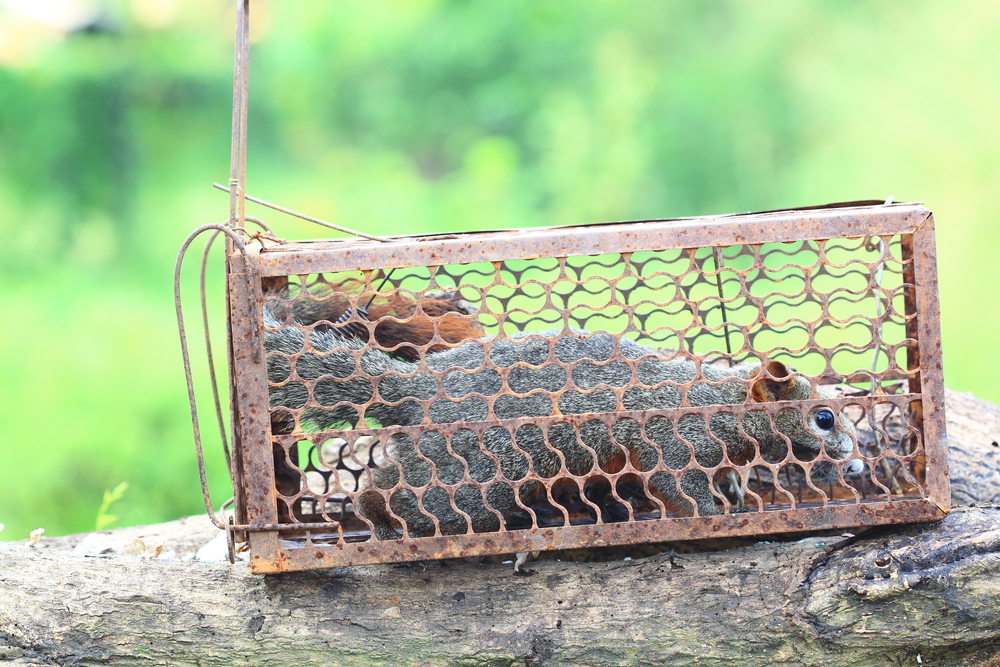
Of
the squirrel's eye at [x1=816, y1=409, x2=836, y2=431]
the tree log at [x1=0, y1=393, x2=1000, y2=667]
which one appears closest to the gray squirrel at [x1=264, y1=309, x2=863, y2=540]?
the squirrel's eye at [x1=816, y1=409, x2=836, y2=431]

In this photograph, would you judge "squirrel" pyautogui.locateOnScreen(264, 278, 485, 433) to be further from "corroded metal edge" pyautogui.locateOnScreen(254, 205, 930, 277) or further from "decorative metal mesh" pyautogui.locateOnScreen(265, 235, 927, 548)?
"corroded metal edge" pyautogui.locateOnScreen(254, 205, 930, 277)

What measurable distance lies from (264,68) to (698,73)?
A: 2.55m

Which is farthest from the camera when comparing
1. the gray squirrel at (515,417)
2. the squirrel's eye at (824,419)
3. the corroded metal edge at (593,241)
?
the squirrel's eye at (824,419)

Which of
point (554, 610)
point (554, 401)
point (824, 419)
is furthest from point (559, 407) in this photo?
point (824, 419)

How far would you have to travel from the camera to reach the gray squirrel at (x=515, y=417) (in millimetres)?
1521

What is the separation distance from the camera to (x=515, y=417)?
1589 millimetres

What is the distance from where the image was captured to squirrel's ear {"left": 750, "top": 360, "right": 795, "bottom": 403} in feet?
5.19

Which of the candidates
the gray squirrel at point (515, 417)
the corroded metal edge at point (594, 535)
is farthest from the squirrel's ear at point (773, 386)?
the corroded metal edge at point (594, 535)

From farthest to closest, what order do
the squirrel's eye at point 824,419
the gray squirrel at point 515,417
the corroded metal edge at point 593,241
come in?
the squirrel's eye at point 824,419, the gray squirrel at point 515,417, the corroded metal edge at point 593,241

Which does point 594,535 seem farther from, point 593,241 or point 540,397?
point 593,241

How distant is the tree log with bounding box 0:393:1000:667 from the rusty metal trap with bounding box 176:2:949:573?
9 centimetres

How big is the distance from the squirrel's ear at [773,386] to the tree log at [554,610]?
29 centimetres

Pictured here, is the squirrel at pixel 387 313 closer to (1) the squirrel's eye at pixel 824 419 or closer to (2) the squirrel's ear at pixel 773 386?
(2) the squirrel's ear at pixel 773 386

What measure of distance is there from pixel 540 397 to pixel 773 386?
19.2 inches
